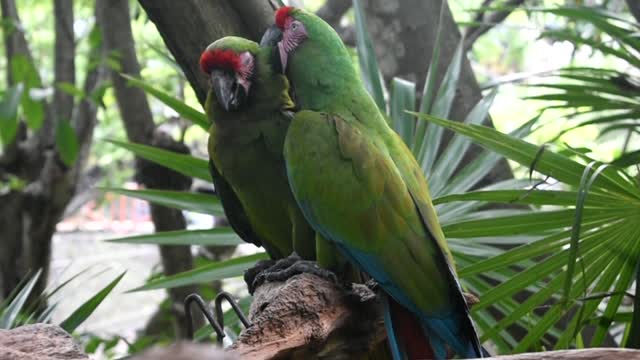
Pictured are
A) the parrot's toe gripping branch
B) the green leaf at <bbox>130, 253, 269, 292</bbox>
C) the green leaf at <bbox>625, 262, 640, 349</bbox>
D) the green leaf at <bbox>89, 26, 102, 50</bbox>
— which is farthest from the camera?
the green leaf at <bbox>89, 26, 102, 50</bbox>

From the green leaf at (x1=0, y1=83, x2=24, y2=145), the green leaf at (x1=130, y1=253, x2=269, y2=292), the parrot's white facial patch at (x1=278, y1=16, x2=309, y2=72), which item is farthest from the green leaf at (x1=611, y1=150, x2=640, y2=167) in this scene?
the green leaf at (x1=0, y1=83, x2=24, y2=145)

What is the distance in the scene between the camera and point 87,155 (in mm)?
2867

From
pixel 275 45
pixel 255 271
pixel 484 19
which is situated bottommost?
pixel 255 271

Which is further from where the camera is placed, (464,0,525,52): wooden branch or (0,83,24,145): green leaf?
(464,0,525,52): wooden branch

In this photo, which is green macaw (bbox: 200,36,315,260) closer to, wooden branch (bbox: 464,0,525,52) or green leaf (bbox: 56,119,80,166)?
green leaf (bbox: 56,119,80,166)

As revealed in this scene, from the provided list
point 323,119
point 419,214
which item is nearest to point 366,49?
point 323,119

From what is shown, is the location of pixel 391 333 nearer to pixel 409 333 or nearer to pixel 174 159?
pixel 409 333

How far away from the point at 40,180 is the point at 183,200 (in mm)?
1050

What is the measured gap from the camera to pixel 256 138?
150 centimetres

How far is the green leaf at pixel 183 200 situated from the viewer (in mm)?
1806

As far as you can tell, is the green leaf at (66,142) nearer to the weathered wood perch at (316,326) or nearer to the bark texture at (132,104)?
the bark texture at (132,104)

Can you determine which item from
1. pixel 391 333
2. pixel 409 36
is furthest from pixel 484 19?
pixel 391 333

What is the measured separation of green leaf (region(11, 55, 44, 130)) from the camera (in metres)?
2.22

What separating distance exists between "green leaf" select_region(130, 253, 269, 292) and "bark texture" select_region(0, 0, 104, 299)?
3.46 feet
